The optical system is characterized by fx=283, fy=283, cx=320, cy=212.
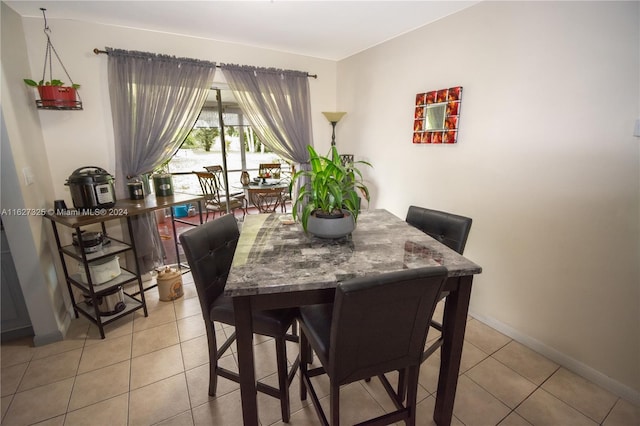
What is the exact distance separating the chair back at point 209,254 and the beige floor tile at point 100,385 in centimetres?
86

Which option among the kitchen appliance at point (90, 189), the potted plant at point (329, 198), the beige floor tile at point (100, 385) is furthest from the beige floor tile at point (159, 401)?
the kitchen appliance at point (90, 189)

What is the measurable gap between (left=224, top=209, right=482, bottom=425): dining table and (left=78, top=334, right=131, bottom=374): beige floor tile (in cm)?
129

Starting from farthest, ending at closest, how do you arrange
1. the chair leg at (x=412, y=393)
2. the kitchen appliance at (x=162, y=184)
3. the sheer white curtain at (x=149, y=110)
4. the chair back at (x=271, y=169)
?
the chair back at (x=271, y=169), the kitchen appliance at (x=162, y=184), the sheer white curtain at (x=149, y=110), the chair leg at (x=412, y=393)

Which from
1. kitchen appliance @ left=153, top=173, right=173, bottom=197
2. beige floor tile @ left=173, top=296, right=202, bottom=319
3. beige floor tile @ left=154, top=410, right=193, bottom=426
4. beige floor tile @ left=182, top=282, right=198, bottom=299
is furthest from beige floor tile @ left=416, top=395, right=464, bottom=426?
kitchen appliance @ left=153, top=173, right=173, bottom=197

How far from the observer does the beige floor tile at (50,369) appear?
69.4 inches

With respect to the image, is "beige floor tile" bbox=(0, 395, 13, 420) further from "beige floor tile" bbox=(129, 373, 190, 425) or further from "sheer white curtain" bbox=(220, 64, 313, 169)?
"sheer white curtain" bbox=(220, 64, 313, 169)

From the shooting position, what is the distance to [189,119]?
294 centimetres

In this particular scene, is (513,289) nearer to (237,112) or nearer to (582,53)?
(582,53)

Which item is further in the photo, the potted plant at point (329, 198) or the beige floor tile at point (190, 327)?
the beige floor tile at point (190, 327)

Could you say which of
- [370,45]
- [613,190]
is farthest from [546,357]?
[370,45]

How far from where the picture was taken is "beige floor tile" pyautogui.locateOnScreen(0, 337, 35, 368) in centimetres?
192

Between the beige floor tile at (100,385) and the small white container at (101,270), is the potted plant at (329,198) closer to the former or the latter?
the beige floor tile at (100,385)

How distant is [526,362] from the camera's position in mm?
1915

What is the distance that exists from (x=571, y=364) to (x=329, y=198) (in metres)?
1.95
